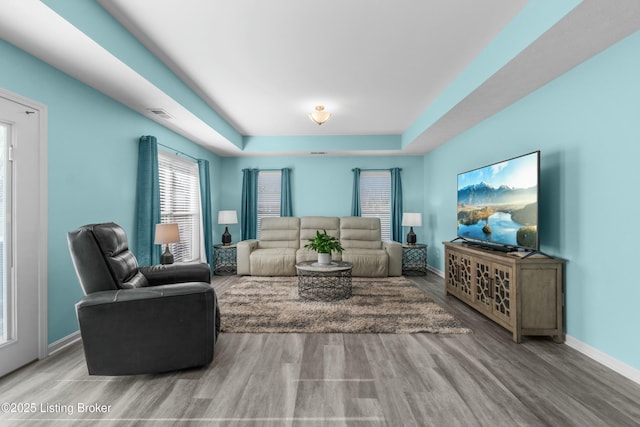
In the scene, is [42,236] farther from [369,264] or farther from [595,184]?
[595,184]

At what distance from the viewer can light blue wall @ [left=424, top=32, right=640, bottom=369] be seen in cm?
213

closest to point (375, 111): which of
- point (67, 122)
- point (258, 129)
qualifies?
point (258, 129)

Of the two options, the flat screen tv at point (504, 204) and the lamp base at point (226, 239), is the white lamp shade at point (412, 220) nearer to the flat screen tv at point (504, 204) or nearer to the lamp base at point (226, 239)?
the flat screen tv at point (504, 204)

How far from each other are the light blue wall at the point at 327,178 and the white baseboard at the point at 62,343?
404 centimetres

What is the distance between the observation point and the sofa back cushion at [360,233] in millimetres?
5844

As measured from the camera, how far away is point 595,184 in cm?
238

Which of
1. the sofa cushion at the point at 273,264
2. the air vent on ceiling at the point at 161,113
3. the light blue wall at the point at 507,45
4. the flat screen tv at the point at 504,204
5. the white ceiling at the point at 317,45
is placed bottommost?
the sofa cushion at the point at 273,264

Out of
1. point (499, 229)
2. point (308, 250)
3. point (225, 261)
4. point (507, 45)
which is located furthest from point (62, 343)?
point (507, 45)

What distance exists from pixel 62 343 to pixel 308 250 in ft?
11.7

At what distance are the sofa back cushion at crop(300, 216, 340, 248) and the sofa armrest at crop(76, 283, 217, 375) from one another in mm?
3853

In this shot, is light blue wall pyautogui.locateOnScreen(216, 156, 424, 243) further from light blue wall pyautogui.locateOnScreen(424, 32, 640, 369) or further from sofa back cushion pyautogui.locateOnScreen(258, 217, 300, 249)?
light blue wall pyautogui.locateOnScreen(424, 32, 640, 369)

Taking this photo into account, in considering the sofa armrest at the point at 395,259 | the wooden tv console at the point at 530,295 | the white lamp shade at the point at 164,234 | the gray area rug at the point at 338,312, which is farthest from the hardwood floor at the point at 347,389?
the sofa armrest at the point at 395,259

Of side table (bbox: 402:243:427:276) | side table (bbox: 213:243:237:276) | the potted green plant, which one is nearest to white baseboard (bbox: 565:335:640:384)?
the potted green plant

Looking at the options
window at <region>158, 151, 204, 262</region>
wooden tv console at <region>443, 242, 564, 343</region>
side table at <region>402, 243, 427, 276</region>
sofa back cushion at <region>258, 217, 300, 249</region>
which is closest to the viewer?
wooden tv console at <region>443, 242, 564, 343</region>
